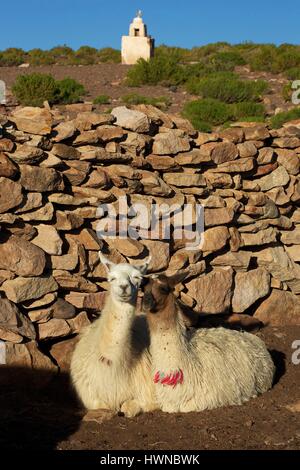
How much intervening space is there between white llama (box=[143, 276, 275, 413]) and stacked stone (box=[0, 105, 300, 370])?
128cm

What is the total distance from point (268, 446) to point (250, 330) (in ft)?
12.5

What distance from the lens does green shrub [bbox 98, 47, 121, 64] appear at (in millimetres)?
32062

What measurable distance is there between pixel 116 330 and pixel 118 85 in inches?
624

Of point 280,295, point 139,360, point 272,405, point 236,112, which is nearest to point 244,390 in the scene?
point 272,405

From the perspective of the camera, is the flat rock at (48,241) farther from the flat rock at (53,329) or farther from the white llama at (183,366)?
the white llama at (183,366)

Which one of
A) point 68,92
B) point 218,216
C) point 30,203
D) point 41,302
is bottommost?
point 41,302

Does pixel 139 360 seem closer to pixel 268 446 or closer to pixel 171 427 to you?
pixel 171 427

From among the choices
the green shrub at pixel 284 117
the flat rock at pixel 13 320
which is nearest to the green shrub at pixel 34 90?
the green shrub at pixel 284 117

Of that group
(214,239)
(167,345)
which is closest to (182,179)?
(214,239)

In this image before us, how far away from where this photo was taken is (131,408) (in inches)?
242

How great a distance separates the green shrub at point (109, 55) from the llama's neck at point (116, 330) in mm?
26057

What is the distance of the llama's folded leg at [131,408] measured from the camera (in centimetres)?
610

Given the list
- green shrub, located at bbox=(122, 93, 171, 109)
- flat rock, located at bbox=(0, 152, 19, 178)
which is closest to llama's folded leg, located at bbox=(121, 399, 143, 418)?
flat rock, located at bbox=(0, 152, 19, 178)

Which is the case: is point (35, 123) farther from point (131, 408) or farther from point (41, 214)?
point (131, 408)
